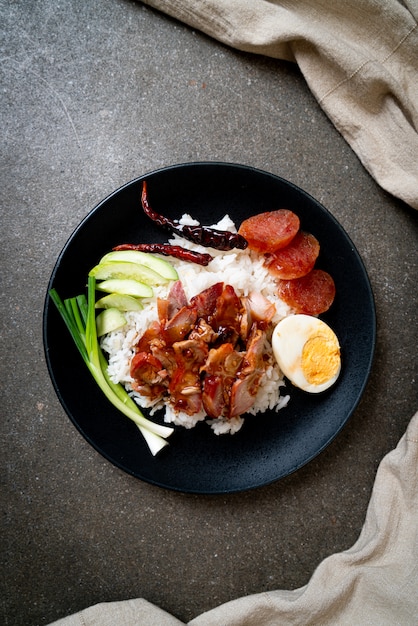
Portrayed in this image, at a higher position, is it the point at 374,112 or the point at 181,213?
the point at 374,112

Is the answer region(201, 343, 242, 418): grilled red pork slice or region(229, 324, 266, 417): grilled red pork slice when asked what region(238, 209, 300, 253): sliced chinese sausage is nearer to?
region(229, 324, 266, 417): grilled red pork slice

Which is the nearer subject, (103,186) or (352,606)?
(352,606)

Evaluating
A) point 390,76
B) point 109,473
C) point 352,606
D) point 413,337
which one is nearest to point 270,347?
point 413,337

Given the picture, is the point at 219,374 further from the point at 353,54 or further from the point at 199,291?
the point at 353,54

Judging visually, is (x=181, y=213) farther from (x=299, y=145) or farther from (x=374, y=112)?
(x=374, y=112)

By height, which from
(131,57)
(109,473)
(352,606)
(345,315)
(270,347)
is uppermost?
(131,57)

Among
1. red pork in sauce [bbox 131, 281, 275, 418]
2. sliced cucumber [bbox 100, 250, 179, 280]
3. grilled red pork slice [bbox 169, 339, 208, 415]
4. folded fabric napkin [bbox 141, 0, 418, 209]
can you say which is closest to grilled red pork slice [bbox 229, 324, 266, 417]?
red pork in sauce [bbox 131, 281, 275, 418]

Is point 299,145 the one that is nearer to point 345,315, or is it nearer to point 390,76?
point 390,76
